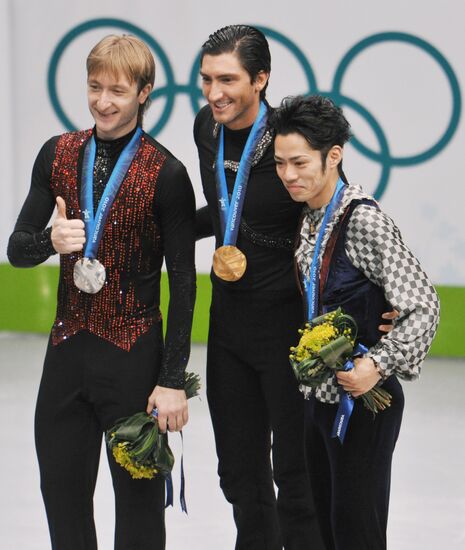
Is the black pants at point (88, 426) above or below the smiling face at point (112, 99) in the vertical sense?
below

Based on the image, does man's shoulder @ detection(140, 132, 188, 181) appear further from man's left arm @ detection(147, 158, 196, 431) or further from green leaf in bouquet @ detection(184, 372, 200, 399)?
green leaf in bouquet @ detection(184, 372, 200, 399)

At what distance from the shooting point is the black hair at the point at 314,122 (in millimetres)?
3510

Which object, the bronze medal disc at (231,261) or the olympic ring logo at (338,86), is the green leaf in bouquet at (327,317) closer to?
the bronze medal disc at (231,261)

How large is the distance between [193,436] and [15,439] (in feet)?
2.96

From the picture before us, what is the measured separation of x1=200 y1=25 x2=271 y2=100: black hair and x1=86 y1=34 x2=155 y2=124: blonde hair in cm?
29

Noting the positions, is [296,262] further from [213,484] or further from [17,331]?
[17,331]

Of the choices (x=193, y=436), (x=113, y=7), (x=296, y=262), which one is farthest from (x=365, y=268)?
(x=113, y=7)

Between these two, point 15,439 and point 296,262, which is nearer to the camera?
point 296,262

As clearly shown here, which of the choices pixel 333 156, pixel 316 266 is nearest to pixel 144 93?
pixel 333 156

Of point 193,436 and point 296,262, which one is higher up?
point 296,262

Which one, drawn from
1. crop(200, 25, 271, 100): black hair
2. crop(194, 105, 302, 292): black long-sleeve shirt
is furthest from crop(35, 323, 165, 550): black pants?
crop(200, 25, 271, 100): black hair

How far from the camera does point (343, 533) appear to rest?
356 centimetres

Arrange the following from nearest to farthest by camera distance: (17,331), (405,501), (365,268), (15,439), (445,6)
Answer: (365,268), (405,501), (15,439), (445,6), (17,331)

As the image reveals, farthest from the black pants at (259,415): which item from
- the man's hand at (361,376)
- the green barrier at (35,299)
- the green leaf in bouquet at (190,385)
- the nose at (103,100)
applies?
the green barrier at (35,299)
